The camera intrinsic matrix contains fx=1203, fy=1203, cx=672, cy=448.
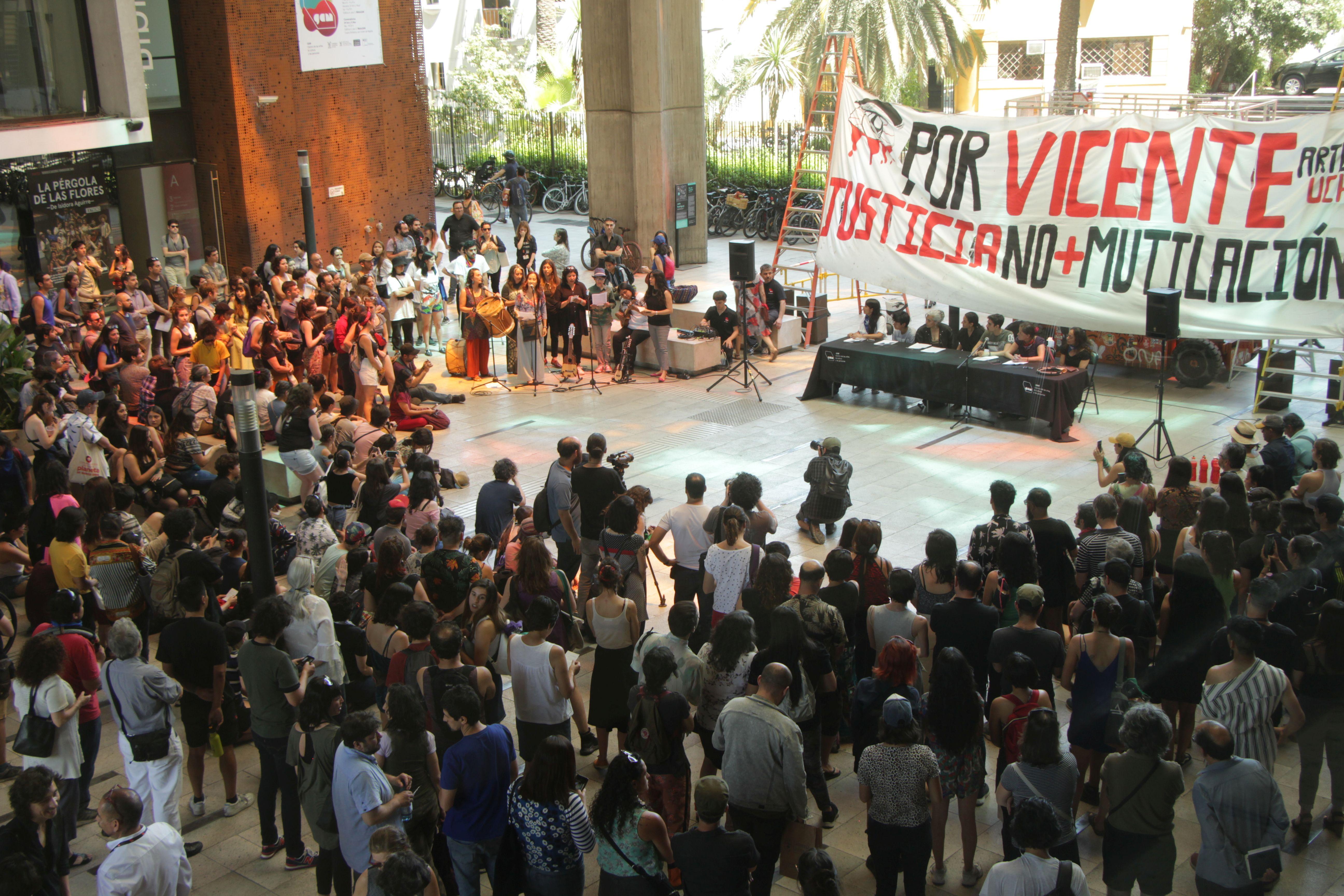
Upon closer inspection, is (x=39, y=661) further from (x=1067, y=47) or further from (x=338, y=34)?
(x=1067, y=47)

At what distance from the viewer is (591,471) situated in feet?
29.8

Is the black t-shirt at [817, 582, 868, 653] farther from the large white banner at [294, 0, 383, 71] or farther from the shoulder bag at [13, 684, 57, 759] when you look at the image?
the large white banner at [294, 0, 383, 71]

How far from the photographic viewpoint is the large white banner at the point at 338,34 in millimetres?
22531

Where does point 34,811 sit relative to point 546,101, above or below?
below

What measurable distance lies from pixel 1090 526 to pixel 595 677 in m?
3.58

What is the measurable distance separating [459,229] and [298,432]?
12.5 meters

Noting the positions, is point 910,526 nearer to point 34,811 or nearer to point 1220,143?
point 1220,143

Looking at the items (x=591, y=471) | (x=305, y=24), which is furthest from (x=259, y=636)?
(x=305, y=24)

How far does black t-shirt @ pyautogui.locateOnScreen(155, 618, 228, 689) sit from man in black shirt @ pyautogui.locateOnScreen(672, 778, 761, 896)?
10.3ft

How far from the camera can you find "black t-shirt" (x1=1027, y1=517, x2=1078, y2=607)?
8.04 m

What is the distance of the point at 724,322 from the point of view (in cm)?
1750

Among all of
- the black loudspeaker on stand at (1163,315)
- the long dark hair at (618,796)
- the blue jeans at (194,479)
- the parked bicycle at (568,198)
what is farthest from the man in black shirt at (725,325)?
the parked bicycle at (568,198)

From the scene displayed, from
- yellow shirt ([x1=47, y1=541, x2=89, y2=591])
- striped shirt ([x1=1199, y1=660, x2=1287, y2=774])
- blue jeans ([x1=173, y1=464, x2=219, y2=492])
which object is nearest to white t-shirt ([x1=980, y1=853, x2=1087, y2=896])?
striped shirt ([x1=1199, y1=660, x2=1287, y2=774])

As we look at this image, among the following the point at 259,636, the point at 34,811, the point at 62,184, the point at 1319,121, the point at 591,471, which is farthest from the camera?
the point at 62,184
